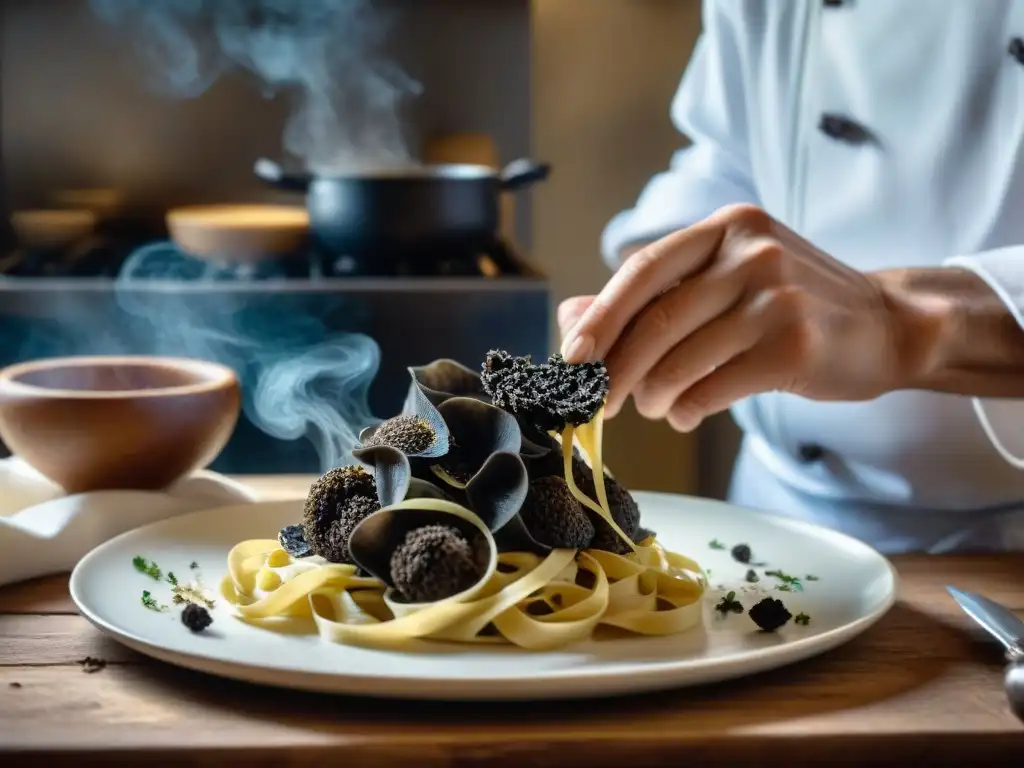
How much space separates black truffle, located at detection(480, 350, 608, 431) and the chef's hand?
0.06 ft

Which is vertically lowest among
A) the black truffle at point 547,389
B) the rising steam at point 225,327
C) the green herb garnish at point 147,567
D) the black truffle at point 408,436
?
the rising steam at point 225,327

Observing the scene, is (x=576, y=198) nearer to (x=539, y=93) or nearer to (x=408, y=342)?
(x=539, y=93)

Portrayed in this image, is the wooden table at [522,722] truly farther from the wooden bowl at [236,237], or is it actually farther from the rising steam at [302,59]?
the rising steam at [302,59]

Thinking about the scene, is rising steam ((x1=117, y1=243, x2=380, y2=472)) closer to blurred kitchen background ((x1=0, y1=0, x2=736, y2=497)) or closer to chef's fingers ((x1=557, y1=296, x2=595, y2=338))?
blurred kitchen background ((x1=0, y1=0, x2=736, y2=497))

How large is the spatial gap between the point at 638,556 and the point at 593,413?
0.41ft

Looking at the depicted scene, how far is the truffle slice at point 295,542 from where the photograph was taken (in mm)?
982

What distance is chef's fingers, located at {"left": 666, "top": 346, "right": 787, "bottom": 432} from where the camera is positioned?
1155mm

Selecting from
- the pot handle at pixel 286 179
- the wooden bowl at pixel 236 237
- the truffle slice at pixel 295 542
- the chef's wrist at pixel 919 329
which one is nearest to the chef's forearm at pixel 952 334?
the chef's wrist at pixel 919 329

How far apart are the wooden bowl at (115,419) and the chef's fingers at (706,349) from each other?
421 mm

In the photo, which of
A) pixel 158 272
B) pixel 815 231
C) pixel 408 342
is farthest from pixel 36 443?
pixel 158 272

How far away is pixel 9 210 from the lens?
282 centimetres

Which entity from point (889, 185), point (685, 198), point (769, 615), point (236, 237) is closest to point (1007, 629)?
point (769, 615)

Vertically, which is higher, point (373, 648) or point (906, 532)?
point (373, 648)

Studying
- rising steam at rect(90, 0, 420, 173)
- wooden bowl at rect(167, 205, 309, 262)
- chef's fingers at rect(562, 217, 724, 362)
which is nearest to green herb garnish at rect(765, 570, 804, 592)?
chef's fingers at rect(562, 217, 724, 362)
